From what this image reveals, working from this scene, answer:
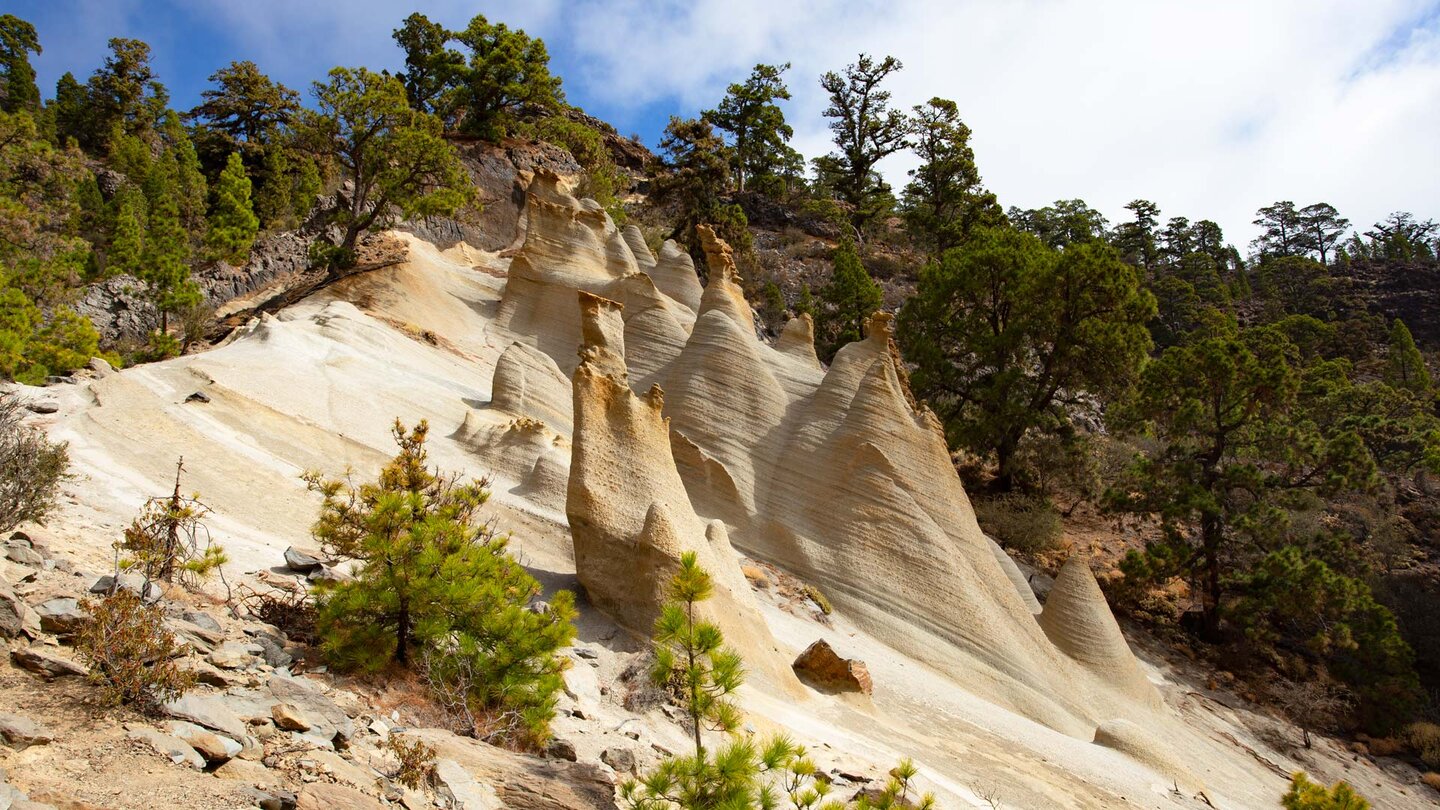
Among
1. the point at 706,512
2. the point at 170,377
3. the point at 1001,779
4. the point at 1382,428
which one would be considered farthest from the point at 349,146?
the point at 1382,428

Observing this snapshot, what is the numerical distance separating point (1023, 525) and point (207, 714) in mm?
19698

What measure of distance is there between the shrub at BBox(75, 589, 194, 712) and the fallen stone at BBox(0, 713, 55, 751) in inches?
16.4

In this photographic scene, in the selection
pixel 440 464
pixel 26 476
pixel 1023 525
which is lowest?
pixel 26 476

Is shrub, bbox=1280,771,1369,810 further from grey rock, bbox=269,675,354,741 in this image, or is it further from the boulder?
grey rock, bbox=269,675,354,741

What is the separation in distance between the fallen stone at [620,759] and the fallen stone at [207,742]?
2.54m

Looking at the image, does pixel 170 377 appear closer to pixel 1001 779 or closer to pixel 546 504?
pixel 546 504

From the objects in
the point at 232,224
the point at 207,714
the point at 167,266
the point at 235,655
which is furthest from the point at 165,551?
the point at 232,224

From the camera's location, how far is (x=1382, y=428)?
29094 millimetres

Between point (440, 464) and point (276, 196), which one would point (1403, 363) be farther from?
point (276, 196)

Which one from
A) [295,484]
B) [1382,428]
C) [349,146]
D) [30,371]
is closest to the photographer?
[295,484]

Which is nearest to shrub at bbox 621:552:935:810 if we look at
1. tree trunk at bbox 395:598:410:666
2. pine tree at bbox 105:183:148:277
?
tree trunk at bbox 395:598:410:666

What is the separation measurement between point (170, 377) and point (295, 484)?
10.2 ft

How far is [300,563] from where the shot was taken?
819 centimetres

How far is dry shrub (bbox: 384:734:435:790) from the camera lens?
4914 mm
